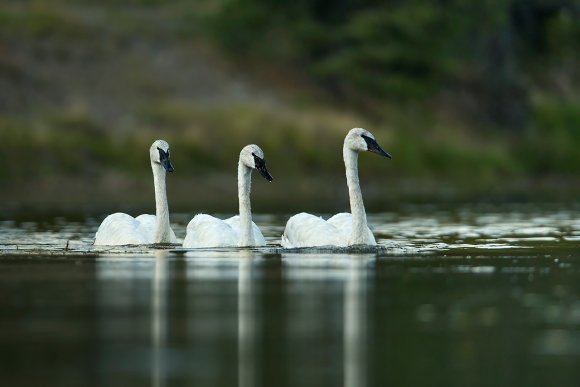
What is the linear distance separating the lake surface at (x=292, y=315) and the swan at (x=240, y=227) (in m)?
0.34

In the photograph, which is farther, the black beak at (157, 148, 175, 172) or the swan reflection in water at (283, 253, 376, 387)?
the black beak at (157, 148, 175, 172)

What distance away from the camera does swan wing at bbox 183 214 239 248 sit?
20094 mm

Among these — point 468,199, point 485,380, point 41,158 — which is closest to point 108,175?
point 41,158

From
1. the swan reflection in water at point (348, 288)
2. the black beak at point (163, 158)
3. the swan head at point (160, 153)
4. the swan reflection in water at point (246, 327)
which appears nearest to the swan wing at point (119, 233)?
the black beak at point (163, 158)

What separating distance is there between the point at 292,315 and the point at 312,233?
667 cm

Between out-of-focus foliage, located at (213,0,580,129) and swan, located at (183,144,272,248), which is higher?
out-of-focus foliage, located at (213,0,580,129)

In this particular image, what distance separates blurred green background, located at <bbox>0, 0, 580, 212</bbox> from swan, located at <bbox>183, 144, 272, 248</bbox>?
13.2m

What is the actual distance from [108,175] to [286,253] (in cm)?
2070

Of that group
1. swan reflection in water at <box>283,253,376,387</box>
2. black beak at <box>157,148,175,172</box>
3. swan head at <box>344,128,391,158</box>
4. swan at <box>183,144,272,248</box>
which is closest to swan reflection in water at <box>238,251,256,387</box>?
swan reflection in water at <box>283,253,376,387</box>

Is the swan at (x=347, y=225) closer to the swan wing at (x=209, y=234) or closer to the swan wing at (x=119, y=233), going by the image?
the swan wing at (x=209, y=234)

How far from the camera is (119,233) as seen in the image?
2102 cm

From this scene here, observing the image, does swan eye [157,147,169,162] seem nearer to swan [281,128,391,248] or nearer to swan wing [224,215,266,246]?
swan wing [224,215,266,246]

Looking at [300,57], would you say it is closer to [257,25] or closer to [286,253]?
[257,25]

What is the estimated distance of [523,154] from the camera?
49781 millimetres
